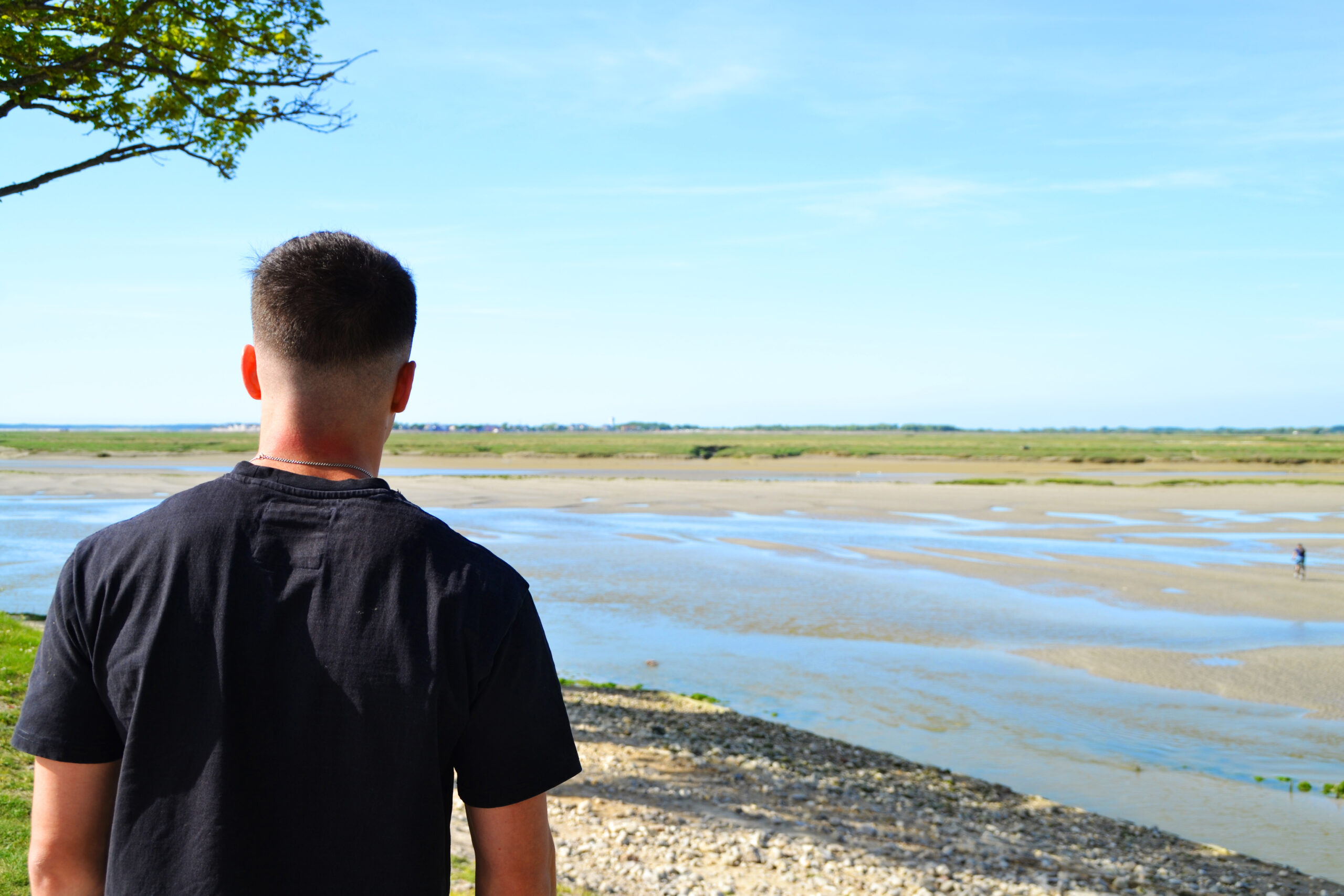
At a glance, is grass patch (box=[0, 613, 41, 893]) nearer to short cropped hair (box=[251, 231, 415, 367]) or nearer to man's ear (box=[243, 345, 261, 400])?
man's ear (box=[243, 345, 261, 400])

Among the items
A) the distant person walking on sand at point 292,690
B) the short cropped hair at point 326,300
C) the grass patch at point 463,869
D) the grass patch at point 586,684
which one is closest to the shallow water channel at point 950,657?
the grass patch at point 586,684

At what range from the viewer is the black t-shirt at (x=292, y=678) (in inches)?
65.2

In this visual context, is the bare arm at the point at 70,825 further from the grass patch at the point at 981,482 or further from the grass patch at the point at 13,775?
the grass patch at the point at 981,482

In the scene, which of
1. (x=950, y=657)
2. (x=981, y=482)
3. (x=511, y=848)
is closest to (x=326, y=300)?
(x=511, y=848)

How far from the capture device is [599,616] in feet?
61.8

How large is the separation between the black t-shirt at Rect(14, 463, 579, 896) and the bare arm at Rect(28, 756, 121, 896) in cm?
11

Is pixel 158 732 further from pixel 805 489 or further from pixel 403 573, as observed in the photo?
pixel 805 489

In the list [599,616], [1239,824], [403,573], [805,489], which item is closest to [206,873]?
[403,573]

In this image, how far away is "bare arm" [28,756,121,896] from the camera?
5.85 feet

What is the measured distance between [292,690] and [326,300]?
0.73m

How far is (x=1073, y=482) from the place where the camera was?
58.9 meters

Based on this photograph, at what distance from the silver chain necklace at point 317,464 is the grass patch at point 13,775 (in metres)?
2.81

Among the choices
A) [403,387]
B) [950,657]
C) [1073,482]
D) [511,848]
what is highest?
[403,387]

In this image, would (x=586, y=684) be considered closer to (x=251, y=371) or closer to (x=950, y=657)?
(x=950, y=657)
